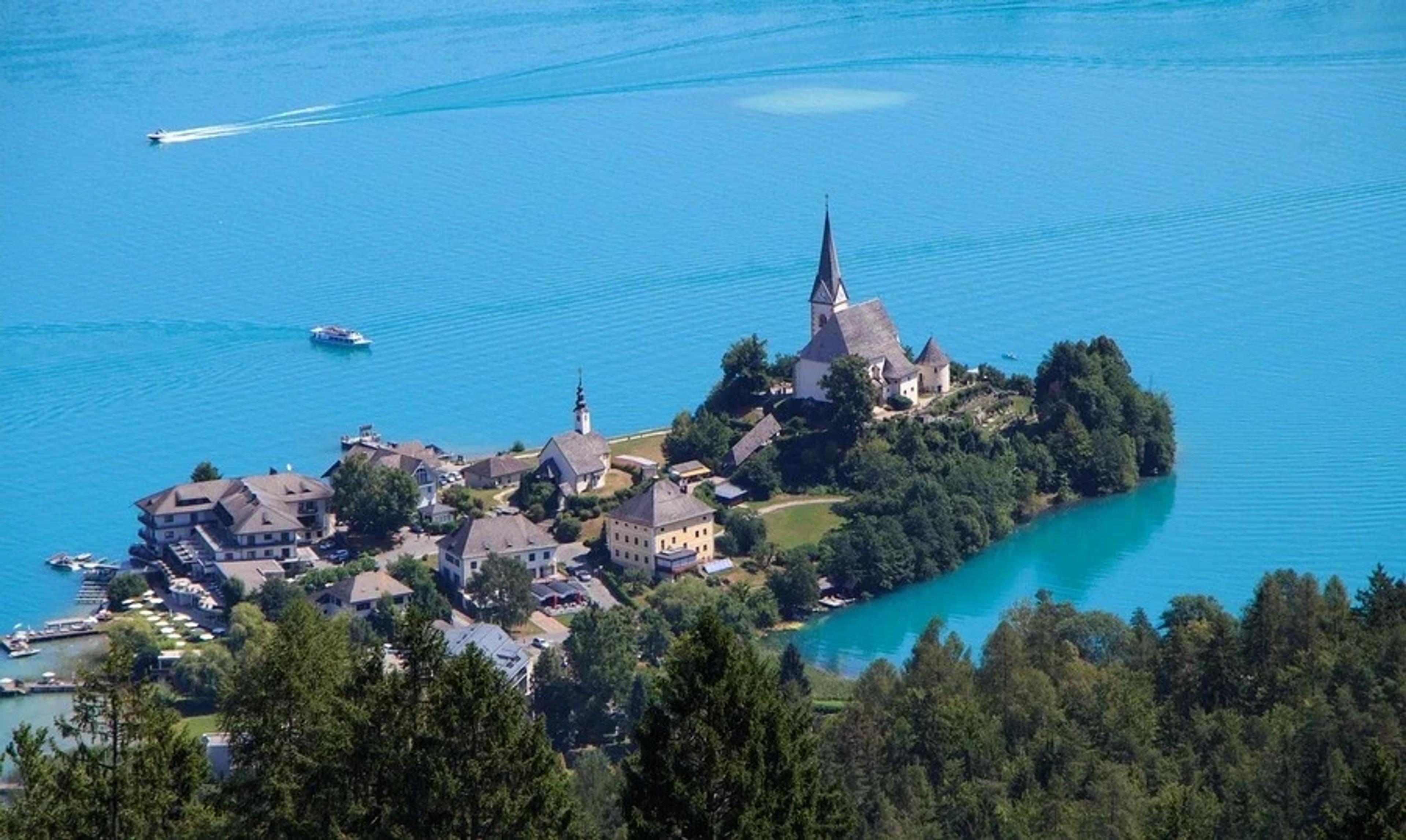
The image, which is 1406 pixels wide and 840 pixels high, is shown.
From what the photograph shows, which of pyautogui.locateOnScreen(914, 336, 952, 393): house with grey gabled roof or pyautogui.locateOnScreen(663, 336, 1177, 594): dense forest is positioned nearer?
pyautogui.locateOnScreen(663, 336, 1177, 594): dense forest

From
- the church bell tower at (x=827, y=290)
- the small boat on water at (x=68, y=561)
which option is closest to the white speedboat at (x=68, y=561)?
the small boat on water at (x=68, y=561)

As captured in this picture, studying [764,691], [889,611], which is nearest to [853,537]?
[889,611]

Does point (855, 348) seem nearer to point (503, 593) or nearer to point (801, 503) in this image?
point (801, 503)

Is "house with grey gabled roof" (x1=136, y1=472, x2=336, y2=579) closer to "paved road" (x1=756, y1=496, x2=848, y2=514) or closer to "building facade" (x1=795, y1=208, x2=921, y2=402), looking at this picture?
"paved road" (x1=756, y1=496, x2=848, y2=514)

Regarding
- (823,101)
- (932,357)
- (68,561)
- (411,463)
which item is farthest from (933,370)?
(823,101)

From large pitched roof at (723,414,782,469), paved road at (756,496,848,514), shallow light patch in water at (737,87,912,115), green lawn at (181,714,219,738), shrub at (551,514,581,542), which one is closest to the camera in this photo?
green lawn at (181,714,219,738)

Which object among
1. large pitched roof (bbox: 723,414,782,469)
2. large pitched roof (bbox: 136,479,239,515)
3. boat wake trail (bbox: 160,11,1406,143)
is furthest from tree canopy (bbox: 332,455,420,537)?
boat wake trail (bbox: 160,11,1406,143)
